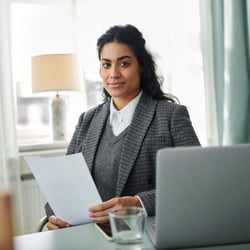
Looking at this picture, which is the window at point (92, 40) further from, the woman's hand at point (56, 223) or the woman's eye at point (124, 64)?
the woman's hand at point (56, 223)

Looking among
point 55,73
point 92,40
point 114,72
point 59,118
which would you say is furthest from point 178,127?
point 92,40

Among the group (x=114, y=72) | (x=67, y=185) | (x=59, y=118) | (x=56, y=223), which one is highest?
(x=114, y=72)

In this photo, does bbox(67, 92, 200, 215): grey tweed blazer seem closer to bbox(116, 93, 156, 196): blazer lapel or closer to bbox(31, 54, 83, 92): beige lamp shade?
bbox(116, 93, 156, 196): blazer lapel

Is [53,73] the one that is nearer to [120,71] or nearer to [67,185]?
[120,71]

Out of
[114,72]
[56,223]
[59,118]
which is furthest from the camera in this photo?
[59,118]

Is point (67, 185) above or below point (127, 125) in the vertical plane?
below

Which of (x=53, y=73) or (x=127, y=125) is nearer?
(x=127, y=125)

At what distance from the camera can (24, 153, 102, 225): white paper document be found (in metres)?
1.11

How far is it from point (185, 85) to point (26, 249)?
83.7 inches

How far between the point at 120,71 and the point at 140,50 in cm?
13

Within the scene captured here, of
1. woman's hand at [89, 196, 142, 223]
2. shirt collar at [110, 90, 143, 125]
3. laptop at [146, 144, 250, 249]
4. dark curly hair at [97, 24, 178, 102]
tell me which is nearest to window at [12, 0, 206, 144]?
dark curly hair at [97, 24, 178, 102]

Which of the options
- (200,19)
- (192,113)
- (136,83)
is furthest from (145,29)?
(136,83)

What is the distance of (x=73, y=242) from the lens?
38.1 inches

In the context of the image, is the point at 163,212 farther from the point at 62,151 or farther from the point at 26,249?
the point at 62,151
